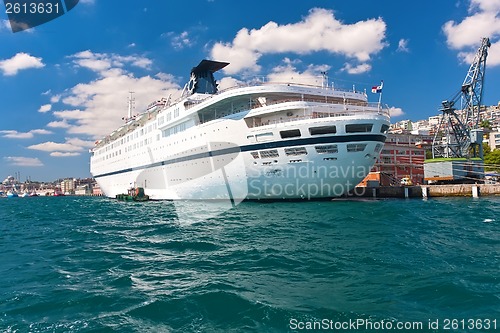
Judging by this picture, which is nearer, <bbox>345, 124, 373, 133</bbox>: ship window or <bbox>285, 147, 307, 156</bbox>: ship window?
<bbox>345, 124, 373, 133</bbox>: ship window

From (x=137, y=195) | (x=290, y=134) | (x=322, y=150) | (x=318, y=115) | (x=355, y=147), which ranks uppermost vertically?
(x=318, y=115)

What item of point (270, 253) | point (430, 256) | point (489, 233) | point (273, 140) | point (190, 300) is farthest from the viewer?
point (273, 140)

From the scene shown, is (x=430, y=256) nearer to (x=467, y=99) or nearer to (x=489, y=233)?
(x=489, y=233)

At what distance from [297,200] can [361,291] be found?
783 inches

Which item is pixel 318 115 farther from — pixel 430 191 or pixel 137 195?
pixel 137 195

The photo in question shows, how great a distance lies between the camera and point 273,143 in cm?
2523

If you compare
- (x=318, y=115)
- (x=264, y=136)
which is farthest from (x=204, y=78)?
(x=318, y=115)

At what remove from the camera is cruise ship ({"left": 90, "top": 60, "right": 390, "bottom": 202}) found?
24344mm

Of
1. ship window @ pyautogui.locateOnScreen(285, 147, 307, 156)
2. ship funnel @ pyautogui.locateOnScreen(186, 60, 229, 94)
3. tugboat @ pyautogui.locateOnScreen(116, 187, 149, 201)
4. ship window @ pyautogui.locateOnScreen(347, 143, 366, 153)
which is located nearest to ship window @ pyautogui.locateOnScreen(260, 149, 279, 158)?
ship window @ pyautogui.locateOnScreen(285, 147, 307, 156)

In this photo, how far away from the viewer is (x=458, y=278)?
720 cm

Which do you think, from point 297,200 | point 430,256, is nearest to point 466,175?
point 297,200

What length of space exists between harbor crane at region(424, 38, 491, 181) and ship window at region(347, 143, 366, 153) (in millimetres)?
19849

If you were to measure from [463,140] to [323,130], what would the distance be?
28230 millimetres

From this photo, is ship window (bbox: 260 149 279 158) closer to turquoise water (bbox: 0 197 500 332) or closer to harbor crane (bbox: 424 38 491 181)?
turquoise water (bbox: 0 197 500 332)
